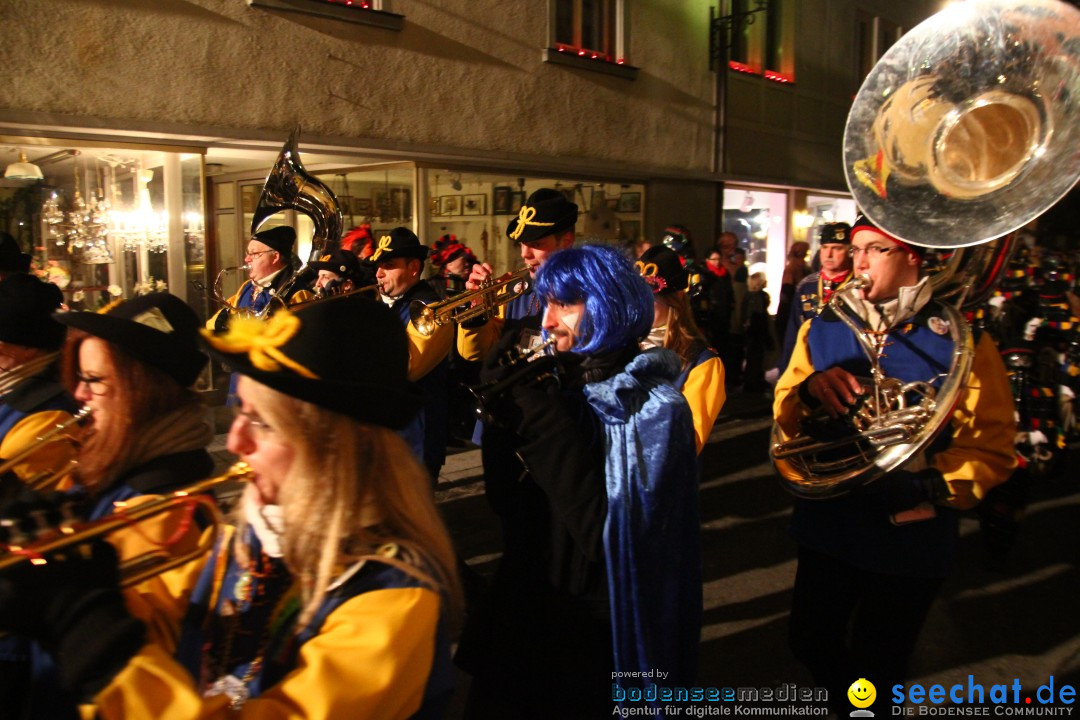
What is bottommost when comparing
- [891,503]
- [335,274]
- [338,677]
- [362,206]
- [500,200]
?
[891,503]

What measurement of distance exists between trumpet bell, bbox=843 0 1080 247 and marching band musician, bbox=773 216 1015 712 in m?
0.20

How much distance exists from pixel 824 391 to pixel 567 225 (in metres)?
1.72

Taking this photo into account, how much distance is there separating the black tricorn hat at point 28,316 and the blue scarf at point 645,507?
6.01ft

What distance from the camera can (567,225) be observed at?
4023 mm

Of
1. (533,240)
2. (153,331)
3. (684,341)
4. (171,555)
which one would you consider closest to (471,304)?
(533,240)

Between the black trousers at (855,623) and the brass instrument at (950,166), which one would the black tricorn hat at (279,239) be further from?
the black trousers at (855,623)

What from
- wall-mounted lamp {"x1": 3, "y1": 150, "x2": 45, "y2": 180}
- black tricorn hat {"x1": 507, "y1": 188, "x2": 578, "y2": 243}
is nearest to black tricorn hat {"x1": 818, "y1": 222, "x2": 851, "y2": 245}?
black tricorn hat {"x1": 507, "y1": 188, "x2": 578, "y2": 243}

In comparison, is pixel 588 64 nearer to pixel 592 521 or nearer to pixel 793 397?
pixel 793 397

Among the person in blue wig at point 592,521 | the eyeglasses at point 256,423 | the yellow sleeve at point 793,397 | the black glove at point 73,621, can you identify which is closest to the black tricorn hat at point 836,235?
the yellow sleeve at point 793,397

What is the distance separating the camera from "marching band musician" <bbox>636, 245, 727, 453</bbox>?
2.91m

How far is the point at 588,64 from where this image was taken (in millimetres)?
10656

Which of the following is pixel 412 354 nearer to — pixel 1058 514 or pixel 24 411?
pixel 24 411

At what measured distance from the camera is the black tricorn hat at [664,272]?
11.2 ft

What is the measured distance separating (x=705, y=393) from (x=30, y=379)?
7.17ft
